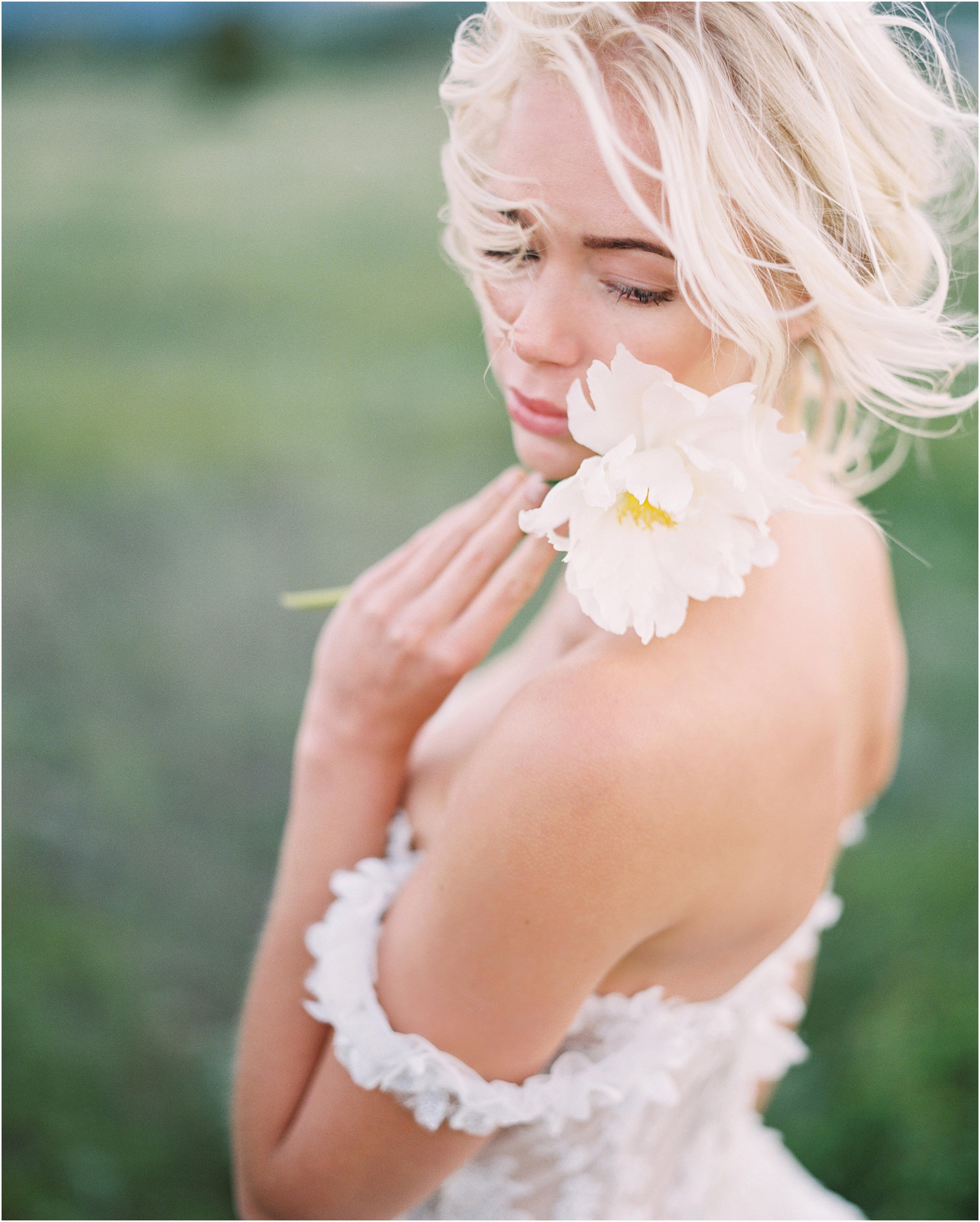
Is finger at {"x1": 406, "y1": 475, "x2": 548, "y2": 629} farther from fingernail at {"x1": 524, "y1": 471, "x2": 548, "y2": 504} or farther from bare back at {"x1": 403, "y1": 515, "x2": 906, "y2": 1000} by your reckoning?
bare back at {"x1": 403, "y1": 515, "x2": 906, "y2": 1000}

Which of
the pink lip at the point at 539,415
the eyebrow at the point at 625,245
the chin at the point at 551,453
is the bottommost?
the chin at the point at 551,453

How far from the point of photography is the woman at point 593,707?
1.13 metres

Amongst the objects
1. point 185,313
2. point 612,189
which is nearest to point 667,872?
point 612,189

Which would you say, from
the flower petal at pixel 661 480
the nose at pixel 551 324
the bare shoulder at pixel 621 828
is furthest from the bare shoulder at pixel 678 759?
the nose at pixel 551 324

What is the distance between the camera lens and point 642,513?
112cm

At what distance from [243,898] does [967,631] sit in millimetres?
3044

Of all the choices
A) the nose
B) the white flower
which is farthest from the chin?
the white flower

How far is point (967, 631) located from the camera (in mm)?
4195

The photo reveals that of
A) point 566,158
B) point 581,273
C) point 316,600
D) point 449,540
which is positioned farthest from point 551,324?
point 316,600

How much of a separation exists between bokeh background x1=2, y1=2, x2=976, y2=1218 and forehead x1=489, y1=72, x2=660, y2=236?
0.61 m

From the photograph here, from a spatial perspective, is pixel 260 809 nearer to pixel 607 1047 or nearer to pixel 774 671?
pixel 607 1047

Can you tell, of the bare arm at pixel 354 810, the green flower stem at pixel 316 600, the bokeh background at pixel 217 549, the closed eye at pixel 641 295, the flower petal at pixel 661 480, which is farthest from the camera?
the bokeh background at pixel 217 549

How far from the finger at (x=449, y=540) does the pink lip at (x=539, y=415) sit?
0.37ft

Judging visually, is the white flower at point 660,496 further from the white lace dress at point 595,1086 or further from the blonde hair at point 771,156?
the white lace dress at point 595,1086
